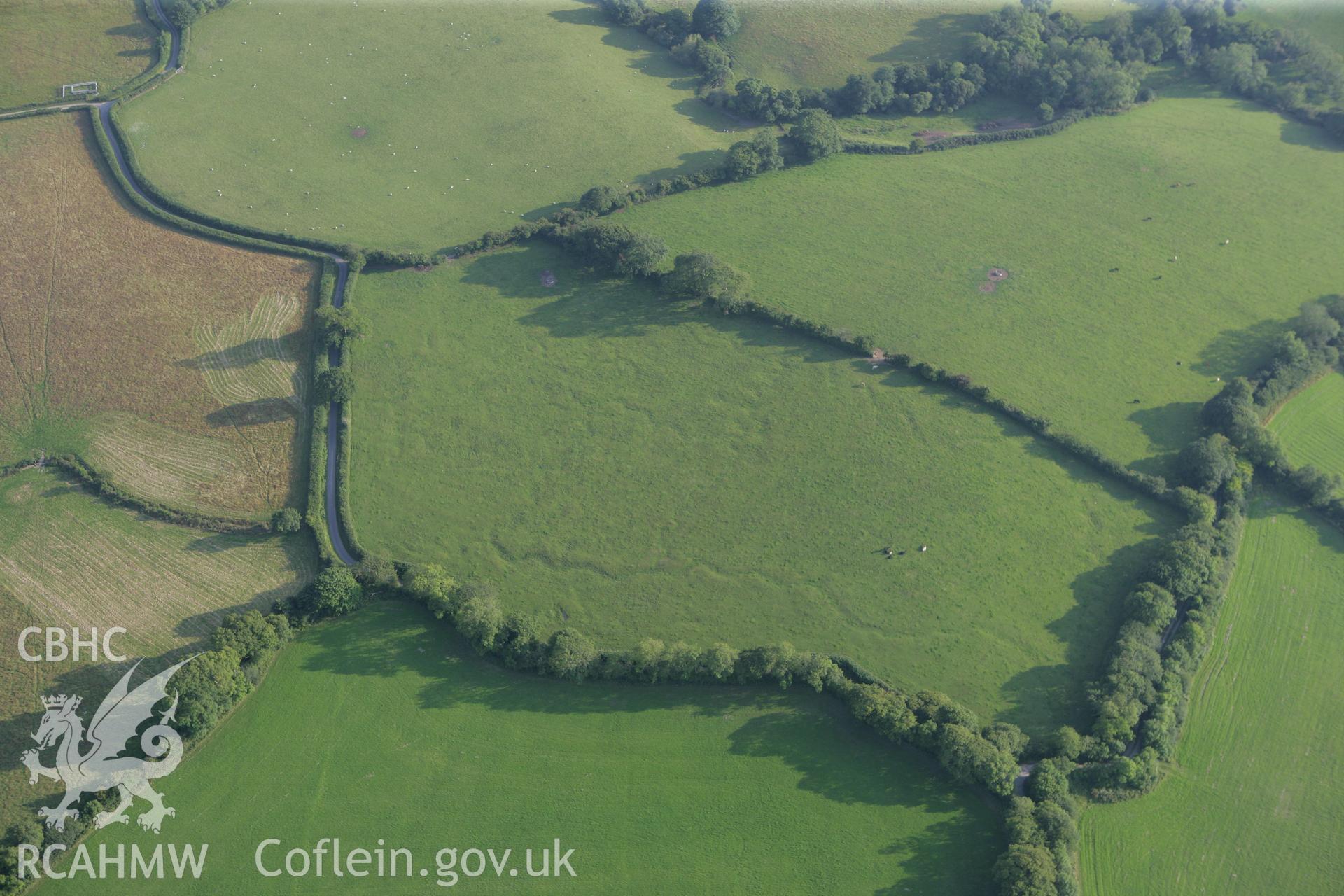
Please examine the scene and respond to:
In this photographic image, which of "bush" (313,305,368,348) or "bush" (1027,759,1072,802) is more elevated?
"bush" (313,305,368,348)

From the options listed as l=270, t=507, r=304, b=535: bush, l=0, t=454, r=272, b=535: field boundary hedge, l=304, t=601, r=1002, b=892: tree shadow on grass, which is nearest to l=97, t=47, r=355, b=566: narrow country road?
l=270, t=507, r=304, b=535: bush

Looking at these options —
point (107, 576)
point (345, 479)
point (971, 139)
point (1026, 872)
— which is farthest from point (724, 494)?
point (971, 139)

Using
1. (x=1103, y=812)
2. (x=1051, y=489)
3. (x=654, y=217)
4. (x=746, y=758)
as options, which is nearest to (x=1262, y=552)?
(x=1051, y=489)

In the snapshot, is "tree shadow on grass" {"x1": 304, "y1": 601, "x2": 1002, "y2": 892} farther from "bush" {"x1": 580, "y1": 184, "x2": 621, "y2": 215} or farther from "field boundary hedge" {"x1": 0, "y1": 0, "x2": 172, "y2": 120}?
"field boundary hedge" {"x1": 0, "y1": 0, "x2": 172, "y2": 120}

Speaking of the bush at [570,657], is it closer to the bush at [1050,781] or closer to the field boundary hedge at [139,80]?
the bush at [1050,781]

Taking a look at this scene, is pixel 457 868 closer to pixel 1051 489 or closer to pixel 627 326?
pixel 627 326

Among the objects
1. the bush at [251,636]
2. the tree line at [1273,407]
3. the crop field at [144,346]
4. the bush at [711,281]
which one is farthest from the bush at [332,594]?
the tree line at [1273,407]
